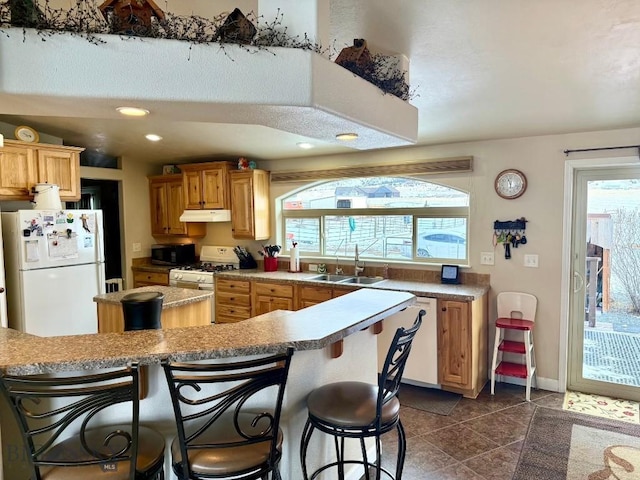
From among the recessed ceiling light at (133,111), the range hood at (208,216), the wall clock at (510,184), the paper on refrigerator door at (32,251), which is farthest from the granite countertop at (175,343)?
the range hood at (208,216)

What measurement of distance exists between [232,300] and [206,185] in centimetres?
149

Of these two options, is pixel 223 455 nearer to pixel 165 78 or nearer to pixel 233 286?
pixel 165 78

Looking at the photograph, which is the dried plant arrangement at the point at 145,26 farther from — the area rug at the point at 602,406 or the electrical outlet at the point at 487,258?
the area rug at the point at 602,406

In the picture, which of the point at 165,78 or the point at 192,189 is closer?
the point at 165,78

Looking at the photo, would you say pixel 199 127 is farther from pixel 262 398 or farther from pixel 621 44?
pixel 621 44

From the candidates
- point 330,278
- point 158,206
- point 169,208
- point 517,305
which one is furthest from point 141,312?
point 158,206

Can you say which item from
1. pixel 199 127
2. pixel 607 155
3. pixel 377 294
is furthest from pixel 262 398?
pixel 607 155

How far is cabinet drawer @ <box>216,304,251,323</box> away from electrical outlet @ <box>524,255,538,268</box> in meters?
2.87

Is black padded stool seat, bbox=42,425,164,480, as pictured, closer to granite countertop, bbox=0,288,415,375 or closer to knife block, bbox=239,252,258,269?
granite countertop, bbox=0,288,415,375

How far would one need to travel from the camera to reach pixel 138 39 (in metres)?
1.50

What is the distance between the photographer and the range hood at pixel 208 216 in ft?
16.6

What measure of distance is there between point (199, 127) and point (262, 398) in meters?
2.99

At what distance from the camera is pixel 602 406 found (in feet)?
11.1

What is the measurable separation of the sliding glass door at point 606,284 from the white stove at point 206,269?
374cm
